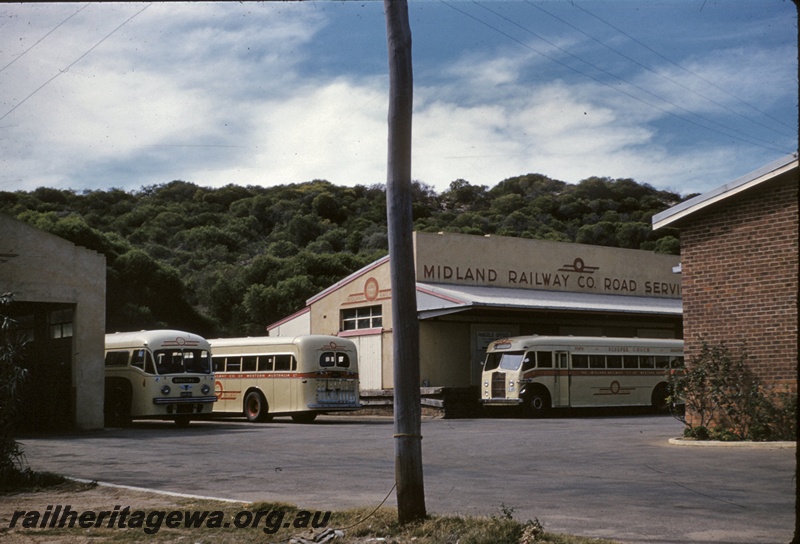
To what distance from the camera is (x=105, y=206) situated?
66.5 meters

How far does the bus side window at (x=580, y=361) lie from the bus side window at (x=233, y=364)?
35.2 ft

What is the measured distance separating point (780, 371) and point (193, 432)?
43.6 ft

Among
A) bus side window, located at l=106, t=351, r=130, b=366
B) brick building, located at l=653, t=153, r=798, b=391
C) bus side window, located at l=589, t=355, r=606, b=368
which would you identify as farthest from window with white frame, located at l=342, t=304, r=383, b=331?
brick building, located at l=653, t=153, r=798, b=391

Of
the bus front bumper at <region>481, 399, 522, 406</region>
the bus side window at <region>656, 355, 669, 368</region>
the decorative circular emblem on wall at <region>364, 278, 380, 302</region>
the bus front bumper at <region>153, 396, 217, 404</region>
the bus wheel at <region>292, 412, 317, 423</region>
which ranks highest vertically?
the decorative circular emblem on wall at <region>364, 278, 380, 302</region>

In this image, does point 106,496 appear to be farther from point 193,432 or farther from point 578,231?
point 578,231

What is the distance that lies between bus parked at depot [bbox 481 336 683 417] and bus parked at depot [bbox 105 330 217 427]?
9.49 meters

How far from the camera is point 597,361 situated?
3108 cm

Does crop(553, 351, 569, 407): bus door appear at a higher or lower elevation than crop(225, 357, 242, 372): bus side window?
lower

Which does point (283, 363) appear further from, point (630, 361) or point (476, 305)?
point (630, 361)

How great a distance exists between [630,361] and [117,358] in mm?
16891

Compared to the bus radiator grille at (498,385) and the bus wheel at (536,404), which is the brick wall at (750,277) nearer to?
the bus wheel at (536,404)

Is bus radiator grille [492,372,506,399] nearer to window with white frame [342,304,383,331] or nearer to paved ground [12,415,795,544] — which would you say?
window with white frame [342,304,383,331]

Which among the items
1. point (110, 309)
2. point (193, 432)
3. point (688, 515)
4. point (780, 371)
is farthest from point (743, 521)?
point (110, 309)

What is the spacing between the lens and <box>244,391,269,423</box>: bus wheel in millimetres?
28312
